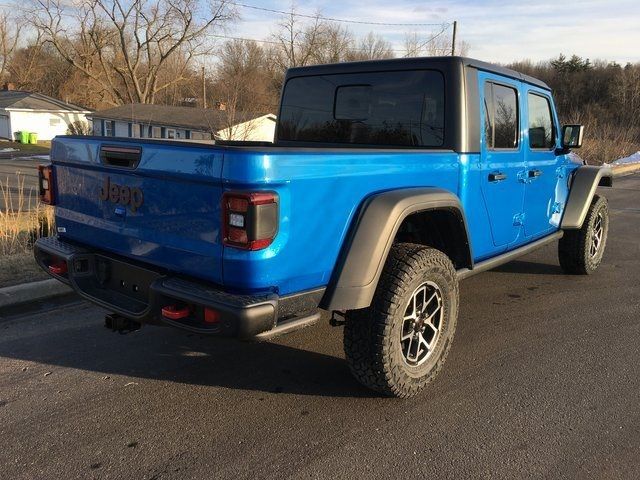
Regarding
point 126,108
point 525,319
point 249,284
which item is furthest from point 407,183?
point 126,108

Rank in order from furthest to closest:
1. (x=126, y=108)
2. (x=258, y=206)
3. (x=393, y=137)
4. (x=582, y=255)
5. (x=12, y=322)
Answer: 1. (x=126, y=108)
2. (x=582, y=255)
3. (x=12, y=322)
4. (x=393, y=137)
5. (x=258, y=206)

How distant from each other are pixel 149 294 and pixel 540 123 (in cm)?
385

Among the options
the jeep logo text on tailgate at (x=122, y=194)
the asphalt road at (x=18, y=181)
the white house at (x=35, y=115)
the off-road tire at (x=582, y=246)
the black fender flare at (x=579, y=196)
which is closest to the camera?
the jeep logo text on tailgate at (x=122, y=194)

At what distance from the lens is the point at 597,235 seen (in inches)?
251

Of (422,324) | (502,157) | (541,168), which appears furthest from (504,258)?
(422,324)

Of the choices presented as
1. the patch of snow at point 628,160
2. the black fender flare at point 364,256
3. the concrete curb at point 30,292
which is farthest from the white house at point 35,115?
the black fender flare at point 364,256

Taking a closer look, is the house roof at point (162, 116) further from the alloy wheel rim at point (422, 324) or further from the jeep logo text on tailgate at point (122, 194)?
the alloy wheel rim at point (422, 324)

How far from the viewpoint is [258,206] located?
2480 millimetres

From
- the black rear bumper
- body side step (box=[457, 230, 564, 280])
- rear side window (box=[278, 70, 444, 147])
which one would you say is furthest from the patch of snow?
the black rear bumper

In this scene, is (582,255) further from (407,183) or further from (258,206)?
(258,206)

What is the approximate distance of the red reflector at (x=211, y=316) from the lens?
8.54 feet

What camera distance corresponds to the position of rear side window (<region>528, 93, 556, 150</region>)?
4.84 m

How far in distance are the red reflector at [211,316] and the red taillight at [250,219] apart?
33 centimetres

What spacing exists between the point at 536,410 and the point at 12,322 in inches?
155
